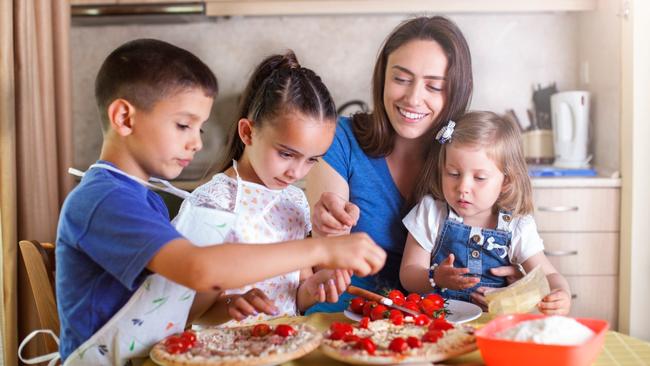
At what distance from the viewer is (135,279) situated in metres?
1.06

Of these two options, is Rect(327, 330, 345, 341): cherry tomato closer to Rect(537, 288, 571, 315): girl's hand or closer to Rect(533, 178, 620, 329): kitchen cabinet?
Rect(537, 288, 571, 315): girl's hand

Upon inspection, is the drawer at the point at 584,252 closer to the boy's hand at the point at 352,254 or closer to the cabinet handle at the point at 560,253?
the cabinet handle at the point at 560,253

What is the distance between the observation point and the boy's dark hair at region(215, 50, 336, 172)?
143cm

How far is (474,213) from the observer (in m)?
1.64

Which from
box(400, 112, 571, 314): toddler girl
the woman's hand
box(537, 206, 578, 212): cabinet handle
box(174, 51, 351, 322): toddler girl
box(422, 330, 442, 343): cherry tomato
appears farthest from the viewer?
box(537, 206, 578, 212): cabinet handle

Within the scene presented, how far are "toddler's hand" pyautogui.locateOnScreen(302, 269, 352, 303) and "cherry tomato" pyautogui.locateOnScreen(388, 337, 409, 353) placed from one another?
31 centimetres

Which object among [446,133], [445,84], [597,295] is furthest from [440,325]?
[597,295]

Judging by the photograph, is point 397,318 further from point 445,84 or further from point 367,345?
point 445,84

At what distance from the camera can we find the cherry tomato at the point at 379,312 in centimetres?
121

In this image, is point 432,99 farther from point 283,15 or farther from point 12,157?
point 283,15

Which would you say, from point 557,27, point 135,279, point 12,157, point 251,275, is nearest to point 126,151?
point 135,279

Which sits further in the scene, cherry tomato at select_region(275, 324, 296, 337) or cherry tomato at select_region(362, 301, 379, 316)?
cherry tomato at select_region(362, 301, 379, 316)

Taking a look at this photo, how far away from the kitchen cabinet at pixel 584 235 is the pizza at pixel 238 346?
1992mm

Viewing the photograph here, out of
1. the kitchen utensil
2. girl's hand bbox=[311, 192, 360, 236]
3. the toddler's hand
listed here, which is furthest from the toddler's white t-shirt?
the kitchen utensil
